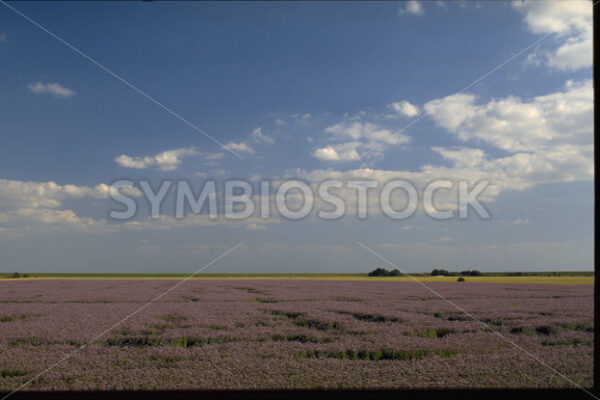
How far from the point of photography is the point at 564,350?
6.40m

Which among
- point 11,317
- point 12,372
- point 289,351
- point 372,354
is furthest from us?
point 11,317

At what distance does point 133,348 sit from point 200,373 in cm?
197

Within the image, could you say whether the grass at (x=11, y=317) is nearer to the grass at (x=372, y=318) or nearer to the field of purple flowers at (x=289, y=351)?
the field of purple flowers at (x=289, y=351)

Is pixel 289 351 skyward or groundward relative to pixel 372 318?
skyward

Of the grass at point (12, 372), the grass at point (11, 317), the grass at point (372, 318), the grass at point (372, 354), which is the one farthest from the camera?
the grass at point (11, 317)

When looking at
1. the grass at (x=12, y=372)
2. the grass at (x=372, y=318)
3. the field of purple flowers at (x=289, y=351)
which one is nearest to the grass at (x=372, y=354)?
the field of purple flowers at (x=289, y=351)

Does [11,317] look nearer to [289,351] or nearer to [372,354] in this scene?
[289,351]

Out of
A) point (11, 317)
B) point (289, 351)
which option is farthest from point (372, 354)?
point (11, 317)

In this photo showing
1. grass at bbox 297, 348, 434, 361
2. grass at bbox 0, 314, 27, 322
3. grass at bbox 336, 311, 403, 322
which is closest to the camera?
grass at bbox 297, 348, 434, 361

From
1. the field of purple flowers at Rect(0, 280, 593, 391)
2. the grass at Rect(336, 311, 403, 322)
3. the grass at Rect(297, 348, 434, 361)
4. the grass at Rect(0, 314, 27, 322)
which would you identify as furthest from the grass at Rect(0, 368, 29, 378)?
the grass at Rect(336, 311, 403, 322)

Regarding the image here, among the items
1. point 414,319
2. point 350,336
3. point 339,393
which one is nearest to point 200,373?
point 339,393

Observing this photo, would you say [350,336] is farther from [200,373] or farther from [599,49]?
[599,49]

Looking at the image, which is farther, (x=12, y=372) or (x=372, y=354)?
(x=372, y=354)

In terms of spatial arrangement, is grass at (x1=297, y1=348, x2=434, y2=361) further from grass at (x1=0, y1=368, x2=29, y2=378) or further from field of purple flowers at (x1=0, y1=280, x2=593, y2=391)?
grass at (x1=0, y1=368, x2=29, y2=378)
